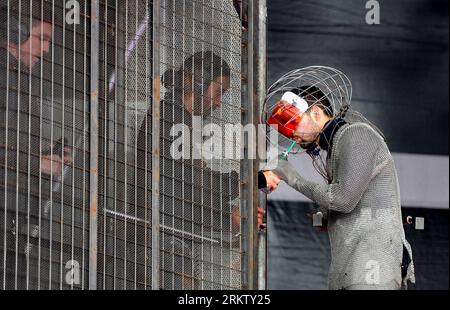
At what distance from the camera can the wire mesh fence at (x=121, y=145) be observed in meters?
6.71

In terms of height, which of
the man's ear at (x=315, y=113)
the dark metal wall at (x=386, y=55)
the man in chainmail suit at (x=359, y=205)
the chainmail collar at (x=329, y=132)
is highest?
the dark metal wall at (x=386, y=55)

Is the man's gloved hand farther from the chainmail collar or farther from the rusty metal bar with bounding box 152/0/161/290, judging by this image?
the rusty metal bar with bounding box 152/0/161/290

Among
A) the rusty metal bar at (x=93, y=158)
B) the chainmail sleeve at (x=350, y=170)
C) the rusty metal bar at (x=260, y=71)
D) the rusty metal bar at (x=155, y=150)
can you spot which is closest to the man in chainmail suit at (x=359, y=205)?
the chainmail sleeve at (x=350, y=170)

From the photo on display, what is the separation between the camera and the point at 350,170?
22.6 ft

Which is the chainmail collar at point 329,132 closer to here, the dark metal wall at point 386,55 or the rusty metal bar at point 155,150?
the rusty metal bar at point 155,150

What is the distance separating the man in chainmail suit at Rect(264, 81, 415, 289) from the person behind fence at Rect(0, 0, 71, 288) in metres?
1.03

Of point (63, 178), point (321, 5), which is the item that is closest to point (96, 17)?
point (63, 178)

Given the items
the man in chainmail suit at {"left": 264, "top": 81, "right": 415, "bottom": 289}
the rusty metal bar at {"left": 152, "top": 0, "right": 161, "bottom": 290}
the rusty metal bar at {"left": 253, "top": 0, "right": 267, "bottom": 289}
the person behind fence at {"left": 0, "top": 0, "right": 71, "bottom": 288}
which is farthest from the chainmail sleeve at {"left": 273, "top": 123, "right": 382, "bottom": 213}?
the person behind fence at {"left": 0, "top": 0, "right": 71, "bottom": 288}

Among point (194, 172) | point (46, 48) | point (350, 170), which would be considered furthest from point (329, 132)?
point (46, 48)

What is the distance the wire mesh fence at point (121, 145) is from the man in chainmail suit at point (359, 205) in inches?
16.2

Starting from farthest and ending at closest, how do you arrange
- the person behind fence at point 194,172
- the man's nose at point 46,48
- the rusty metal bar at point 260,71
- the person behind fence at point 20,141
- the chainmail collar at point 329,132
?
the rusty metal bar at point 260,71 < the person behind fence at point 194,172 < the chainmail collar at point 329,132 < the man's nose at point 46,48 < the person behind fence at point 20,141

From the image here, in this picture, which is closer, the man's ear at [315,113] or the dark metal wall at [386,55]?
the man's ear at [315,113]

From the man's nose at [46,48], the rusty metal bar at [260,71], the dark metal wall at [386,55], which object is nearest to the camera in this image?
the man's nose at [46,48]

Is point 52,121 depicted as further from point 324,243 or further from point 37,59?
point 324,243
